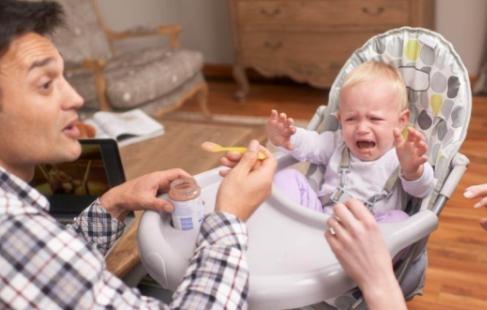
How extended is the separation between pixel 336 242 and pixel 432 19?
2.77 metres

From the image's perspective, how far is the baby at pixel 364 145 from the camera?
1.34m

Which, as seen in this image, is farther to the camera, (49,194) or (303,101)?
(303,101)

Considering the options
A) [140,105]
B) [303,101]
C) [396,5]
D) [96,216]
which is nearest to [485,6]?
[396,5]

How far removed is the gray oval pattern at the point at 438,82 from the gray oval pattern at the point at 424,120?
0.23 feet

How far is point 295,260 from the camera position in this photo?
1.03 meters

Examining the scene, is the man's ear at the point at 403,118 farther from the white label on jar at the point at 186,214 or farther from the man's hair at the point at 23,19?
the man's hair at the point at 23,19

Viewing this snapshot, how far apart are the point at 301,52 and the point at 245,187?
2631 mm

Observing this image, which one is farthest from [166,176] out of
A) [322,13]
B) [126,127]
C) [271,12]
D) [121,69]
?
[271,12]

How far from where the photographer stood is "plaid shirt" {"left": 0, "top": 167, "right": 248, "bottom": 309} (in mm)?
750

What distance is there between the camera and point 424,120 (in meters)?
1.42

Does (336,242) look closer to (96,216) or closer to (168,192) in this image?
(168,192)

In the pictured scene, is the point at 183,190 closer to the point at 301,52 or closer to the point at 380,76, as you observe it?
the point at 380,76

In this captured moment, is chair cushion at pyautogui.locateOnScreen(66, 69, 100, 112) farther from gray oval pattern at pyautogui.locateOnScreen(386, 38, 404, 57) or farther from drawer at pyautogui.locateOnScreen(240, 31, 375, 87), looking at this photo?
gray oval pattern at pyautogui.locateOnScreen(386, 38, 404, 57)

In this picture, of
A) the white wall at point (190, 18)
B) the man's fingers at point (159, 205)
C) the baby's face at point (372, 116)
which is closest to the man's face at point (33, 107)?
the man's fingers at point (159, 205)
